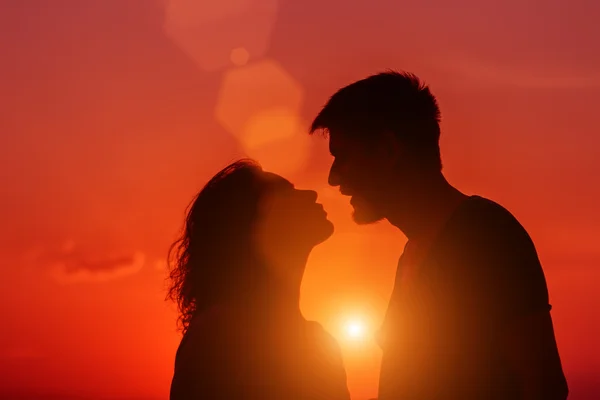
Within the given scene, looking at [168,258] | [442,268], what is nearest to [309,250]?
[168,258]

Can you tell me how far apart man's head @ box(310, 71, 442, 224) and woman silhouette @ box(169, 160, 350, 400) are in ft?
3.65

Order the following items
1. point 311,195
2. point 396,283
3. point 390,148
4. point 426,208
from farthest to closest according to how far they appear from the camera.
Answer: point 311,195, point 396,283, point 390,148, point 426,208

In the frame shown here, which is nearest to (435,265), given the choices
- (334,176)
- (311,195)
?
(334,176)

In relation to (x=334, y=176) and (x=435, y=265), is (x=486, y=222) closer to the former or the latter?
(x=435, y=265)

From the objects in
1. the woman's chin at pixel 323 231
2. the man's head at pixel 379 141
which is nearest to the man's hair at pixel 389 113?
the man's head at pixel 379 141

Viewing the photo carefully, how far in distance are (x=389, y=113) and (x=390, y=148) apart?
0.97ft

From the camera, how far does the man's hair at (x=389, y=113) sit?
498 centimetres

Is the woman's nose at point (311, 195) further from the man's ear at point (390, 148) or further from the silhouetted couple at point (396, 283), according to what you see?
the man's ear at point (390, 148)

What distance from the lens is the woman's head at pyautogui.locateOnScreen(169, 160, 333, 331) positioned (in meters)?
5.95

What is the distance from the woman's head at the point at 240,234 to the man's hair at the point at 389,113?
116cm

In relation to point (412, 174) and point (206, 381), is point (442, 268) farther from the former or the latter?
point (206, 381)

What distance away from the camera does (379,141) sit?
16.4ft

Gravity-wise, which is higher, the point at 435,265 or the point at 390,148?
the point at 390,148

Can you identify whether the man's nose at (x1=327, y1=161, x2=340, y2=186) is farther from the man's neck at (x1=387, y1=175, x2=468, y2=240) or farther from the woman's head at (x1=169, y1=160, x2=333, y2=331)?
Answer: the woman's head at (x1=169, y1=160, x2=333, y2=331)
